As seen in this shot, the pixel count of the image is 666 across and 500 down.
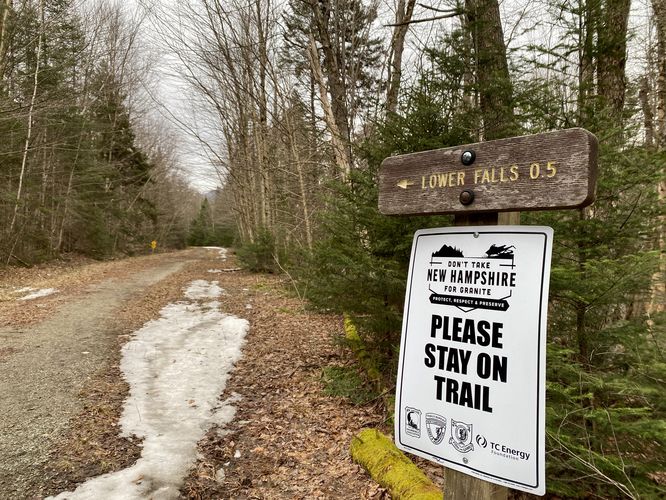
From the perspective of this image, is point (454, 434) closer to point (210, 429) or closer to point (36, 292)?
point (210, 429)

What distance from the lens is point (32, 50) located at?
1605 cm

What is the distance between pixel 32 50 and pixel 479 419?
67.8 feet

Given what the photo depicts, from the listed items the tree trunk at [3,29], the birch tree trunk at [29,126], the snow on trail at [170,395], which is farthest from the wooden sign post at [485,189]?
the tree trunk at [3,29]

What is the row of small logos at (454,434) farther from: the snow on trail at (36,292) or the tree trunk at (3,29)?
the tree trunk at (3,29)

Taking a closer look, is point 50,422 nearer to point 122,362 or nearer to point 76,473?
point 76,473

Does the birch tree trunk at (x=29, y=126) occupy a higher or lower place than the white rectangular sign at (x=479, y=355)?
higher

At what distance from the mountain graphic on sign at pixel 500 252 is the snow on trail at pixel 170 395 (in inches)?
129

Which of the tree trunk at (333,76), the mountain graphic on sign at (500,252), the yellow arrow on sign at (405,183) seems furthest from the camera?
the tree trunk at (333,76)

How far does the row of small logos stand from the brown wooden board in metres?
0.94

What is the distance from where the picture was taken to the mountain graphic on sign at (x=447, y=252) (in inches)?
74.6

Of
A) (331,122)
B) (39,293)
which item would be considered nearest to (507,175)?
(331,122)

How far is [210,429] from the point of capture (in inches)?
185

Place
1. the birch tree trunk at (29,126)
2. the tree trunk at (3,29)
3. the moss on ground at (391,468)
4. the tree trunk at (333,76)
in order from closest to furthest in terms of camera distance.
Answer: the moss on ground at (391,468) → the tree trunk at (333,76) → the tree trunk at (3,29) → the birch tree trunk at (29,126)

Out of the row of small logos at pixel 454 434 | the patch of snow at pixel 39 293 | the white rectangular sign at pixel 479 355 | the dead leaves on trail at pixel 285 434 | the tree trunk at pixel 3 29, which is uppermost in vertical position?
the tree trunk at pixel 3 29
